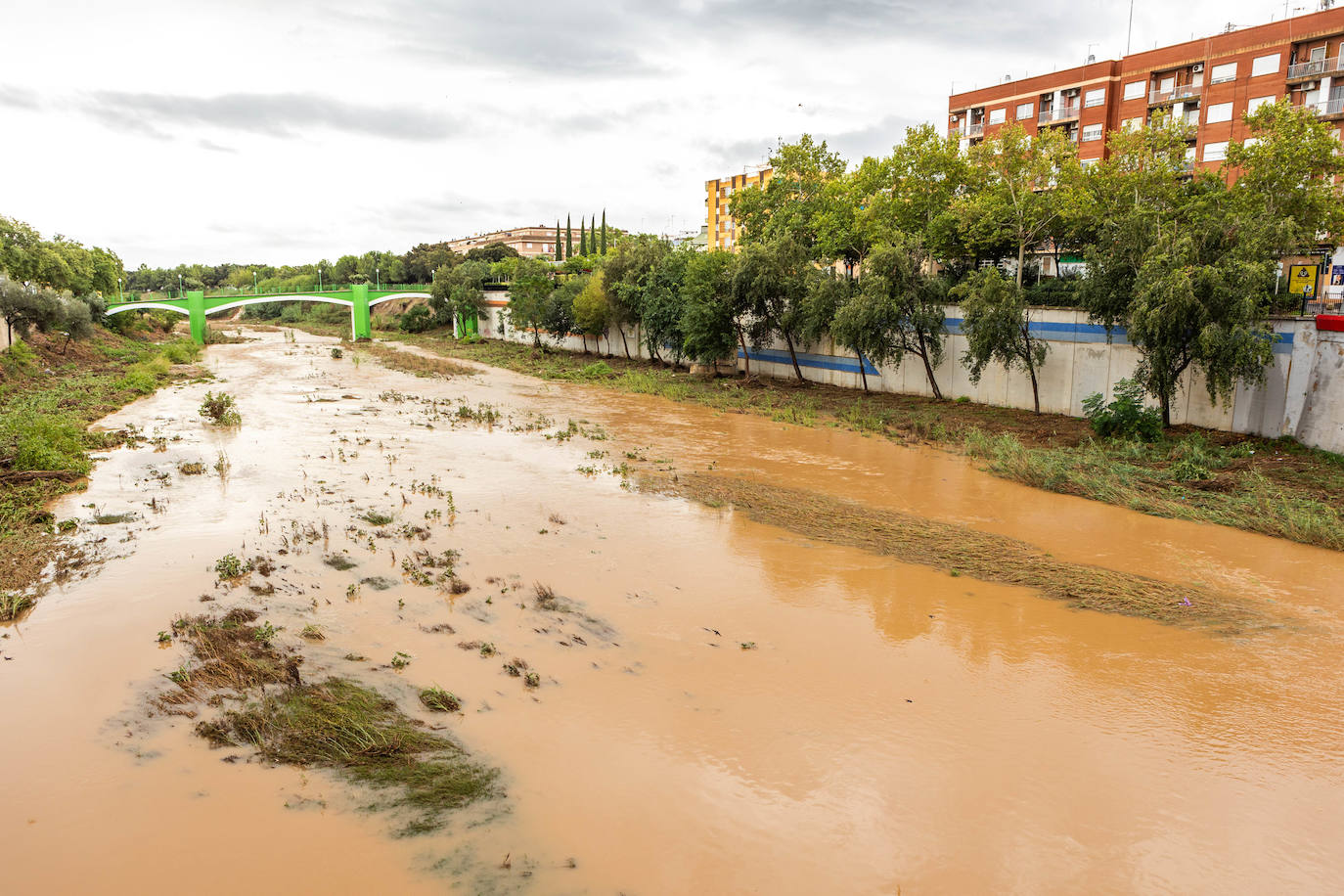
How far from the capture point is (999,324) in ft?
74.7

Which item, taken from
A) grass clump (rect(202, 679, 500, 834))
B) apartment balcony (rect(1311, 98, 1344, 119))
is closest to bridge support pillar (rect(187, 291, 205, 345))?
grass clump (rect(202, 679, 500, 834))

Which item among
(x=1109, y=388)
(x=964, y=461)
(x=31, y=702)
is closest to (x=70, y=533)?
(x=31, y=702)

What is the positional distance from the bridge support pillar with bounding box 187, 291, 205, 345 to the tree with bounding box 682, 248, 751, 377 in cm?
4846

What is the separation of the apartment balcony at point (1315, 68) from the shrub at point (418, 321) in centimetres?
6319

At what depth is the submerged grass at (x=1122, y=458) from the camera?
48.0 feet

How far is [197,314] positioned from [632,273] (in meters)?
43.9

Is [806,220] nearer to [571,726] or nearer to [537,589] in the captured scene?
[537,589]

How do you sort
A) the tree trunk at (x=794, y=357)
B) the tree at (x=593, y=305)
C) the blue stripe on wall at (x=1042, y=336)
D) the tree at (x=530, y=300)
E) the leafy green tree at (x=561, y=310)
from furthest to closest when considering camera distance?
the tree at (x=530, y=300) < the leafy green tree at (x=561, y=310) < the tree at (x=593, y=305) < the tree trunk at (x=794, y=357) < the blue stripe on wall at (x=1042, y=336)

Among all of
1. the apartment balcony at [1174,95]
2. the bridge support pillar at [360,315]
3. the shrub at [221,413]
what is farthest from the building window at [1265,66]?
the bridge support pillar at [360,315]

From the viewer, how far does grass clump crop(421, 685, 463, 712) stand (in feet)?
26.5

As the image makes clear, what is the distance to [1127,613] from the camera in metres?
10.6

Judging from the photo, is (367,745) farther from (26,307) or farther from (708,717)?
(26,307)

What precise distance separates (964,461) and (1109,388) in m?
6.56

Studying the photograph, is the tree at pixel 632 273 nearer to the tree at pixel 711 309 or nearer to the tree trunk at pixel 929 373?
the tree at pixel 711 309
